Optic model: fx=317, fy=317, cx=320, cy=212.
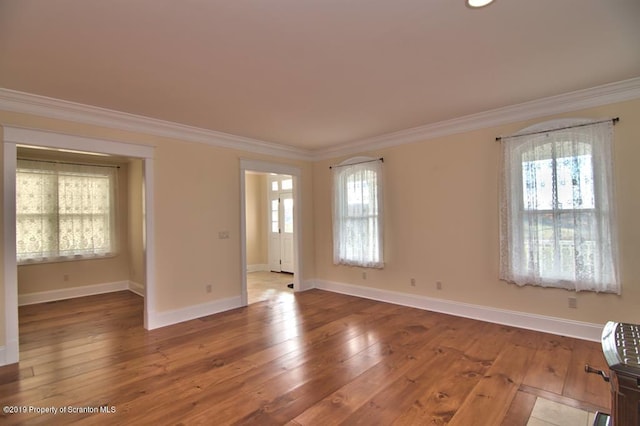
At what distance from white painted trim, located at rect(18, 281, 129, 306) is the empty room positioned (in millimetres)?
41

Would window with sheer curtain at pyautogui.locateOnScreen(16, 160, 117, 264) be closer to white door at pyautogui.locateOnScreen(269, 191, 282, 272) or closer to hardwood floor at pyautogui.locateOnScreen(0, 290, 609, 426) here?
hardwood floor at pyautogui.locateOnScreen(0, 290, 609, 426)

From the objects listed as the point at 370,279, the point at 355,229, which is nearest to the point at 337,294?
the point at 370,279

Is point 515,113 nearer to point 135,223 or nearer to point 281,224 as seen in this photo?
point 281,224

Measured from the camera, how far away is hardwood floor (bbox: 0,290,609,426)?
2236 millimetres

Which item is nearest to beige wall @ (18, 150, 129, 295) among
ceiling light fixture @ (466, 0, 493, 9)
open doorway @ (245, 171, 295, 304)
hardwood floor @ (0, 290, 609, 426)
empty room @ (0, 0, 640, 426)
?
empty room @ (0, 0, 640, 426)

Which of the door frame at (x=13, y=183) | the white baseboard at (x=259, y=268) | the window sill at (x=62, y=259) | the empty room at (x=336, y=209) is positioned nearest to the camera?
the empty room at (x=336, y=209)

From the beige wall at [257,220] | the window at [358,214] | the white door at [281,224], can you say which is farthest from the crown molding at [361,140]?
the beige wall at [257,220]

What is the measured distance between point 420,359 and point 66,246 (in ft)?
20.0

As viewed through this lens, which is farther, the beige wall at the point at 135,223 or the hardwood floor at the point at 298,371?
the beige wall at the point at 135,223

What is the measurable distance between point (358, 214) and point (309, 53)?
3282 millimetres

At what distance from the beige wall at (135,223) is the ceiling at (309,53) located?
2742mm

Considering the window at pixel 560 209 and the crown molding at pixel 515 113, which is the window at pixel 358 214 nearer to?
the crown molding at pixel 515 113

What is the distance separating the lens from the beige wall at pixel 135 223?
5.97 meters

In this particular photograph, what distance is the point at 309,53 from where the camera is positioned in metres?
2.43
